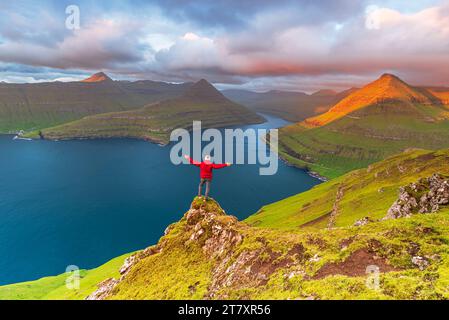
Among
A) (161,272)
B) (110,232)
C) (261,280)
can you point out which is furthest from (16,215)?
(261,280)

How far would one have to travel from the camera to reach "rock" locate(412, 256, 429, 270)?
21155 millimetres

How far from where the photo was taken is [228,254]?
31016mm

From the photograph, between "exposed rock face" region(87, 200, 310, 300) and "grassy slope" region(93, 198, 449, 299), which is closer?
"grassy slope" region(93, 198, 449, 299)

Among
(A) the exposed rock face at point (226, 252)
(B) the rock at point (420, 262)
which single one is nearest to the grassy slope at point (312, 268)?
(A) the exposed rock face at point (226, 252)

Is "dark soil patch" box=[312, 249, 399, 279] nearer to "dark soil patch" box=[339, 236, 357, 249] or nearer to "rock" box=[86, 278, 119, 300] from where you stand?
"dark soil patch" box=[339, 236, 357, 249]

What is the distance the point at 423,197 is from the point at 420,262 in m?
47.3

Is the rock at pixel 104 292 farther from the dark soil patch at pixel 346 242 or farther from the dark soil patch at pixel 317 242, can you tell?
the dark soil patch at pixel 346 242

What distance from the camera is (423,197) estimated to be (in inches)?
2357

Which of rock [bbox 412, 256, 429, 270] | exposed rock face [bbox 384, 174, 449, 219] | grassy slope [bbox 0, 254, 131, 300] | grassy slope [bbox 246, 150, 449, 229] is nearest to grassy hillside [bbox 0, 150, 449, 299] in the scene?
rock [bbox 412, 256, 429, 270]

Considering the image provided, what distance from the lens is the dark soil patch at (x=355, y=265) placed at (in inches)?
847

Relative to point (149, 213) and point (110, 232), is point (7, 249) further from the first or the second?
point (149, 213)

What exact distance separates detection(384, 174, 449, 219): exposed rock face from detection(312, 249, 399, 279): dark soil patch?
36.8 m
